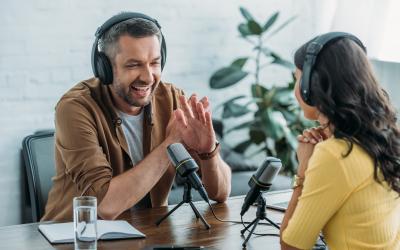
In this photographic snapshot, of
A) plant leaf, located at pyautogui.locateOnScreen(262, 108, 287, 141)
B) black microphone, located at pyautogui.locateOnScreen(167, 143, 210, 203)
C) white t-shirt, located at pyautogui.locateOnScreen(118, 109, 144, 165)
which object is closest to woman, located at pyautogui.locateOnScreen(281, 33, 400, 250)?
black microphone, located at pyautogui.locateOnScreen(167, 143, 210, 203)

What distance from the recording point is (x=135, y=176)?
7.66ft

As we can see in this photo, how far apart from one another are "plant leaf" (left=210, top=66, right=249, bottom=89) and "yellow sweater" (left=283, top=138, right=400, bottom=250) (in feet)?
8.44

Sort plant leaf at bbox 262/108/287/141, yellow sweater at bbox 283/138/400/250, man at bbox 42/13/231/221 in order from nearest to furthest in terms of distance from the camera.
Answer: yellow sweater at bbox 283/138/400/250 < man at bbox 42/13/231/221 < plant leaf at bbox 262/108/287/141

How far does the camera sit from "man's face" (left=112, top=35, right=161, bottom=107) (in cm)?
248

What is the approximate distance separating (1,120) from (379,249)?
2.49 m

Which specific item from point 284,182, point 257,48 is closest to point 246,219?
point 284,182

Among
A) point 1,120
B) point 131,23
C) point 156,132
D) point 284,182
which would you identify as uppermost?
point 131,23

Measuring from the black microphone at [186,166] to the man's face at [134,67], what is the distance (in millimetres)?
440

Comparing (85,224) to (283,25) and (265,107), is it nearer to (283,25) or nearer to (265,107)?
(265,107)

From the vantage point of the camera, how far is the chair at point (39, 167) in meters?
2.76

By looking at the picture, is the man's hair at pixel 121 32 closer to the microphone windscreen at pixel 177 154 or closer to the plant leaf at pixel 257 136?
the microphone windscreen at pixel 177 154

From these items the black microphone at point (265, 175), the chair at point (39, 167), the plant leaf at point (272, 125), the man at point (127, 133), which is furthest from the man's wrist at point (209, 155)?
the plant leaf at point (272, 125)

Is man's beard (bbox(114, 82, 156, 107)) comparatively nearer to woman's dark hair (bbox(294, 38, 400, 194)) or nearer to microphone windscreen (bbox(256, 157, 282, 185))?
microphone windscreen (bbox(256, 157, 282, 185))

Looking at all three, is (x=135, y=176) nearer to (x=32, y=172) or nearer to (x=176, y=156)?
(x=176, y=156)
